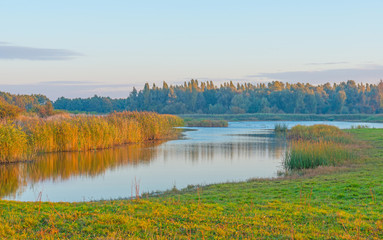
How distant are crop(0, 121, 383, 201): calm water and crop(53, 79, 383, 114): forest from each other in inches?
2915

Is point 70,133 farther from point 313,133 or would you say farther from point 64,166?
point 313,133

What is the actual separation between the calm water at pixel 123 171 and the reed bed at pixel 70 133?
0.96m

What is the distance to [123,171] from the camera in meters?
18.1

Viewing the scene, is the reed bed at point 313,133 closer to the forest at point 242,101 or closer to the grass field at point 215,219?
the grass field at point 215,219

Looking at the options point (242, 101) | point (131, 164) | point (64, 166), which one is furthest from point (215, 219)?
point (242, 101)

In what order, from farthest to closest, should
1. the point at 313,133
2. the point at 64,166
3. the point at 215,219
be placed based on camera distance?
the point at 313,133 < the point at 64,166 < the point at 215,219

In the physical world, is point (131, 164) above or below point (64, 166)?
below

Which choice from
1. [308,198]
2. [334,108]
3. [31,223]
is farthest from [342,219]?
[334,108]

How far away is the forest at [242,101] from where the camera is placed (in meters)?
99.3

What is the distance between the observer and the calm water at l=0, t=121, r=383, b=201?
14.0 m

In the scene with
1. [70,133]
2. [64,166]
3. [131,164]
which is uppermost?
[70,133]

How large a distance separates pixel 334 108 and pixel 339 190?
9712 cm

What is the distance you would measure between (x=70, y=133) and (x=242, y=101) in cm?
8138

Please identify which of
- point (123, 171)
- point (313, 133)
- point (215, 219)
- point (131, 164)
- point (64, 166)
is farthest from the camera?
point (313, 133)
